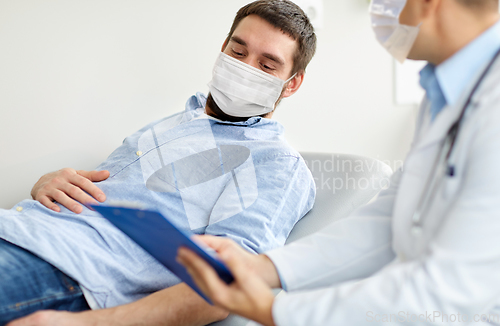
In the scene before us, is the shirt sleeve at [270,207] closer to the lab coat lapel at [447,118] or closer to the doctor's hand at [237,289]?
the doctor's hand at [237,289]

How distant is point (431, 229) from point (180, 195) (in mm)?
717

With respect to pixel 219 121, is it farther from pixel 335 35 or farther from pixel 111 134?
pixel 335 35

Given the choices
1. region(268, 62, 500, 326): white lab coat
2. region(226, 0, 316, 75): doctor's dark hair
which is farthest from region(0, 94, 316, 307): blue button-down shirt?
region(268, 62, 500, 326): white lab coat

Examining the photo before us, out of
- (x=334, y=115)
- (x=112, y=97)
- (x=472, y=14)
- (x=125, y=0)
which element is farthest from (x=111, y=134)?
(x=472, y=14)

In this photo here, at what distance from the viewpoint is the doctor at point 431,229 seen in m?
0.46

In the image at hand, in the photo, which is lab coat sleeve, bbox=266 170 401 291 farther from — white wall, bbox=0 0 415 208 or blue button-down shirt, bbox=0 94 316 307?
white wall, bbox=0 0 415 208

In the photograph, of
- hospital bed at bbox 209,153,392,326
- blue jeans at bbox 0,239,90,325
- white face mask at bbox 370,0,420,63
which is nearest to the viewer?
white face mask at bbox 370,0,420,63

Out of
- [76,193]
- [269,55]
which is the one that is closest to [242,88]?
[269,55]

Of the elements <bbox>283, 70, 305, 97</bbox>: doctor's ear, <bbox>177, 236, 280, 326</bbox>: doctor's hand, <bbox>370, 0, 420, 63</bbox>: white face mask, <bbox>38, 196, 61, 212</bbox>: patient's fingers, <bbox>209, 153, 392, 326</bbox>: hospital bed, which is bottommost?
<bbox>209, 153, 392, 326</bbox>: hospital bed

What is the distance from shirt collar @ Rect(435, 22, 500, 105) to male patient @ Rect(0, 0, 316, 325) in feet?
1.80

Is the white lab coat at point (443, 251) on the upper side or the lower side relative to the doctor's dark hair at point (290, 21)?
lower

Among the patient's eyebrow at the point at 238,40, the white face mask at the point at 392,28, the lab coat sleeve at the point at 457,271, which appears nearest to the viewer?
the lab coat sleeve at the point at 457,271

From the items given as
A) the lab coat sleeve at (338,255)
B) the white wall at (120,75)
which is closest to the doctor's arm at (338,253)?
the lab coat sleeve at (338,255)

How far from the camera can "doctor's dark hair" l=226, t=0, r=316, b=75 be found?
129 cm
